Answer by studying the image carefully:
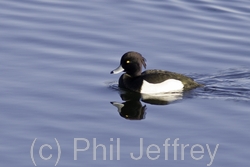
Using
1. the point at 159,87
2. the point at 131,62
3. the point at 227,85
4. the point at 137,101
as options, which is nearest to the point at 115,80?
the point at 131,62

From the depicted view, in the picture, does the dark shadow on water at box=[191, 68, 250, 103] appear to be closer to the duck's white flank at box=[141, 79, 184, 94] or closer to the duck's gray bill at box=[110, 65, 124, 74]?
the duck's white flank at box=[141, 79, 184, 94]

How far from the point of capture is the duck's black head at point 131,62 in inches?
551

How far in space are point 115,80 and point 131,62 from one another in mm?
532

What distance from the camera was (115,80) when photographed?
14.4 meters

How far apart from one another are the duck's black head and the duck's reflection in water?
465 mm

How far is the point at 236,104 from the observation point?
12.8 metres

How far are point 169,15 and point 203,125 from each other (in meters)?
6.75

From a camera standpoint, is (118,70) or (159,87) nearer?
(159,87)

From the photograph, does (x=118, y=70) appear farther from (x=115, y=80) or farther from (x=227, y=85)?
(x=227, y=85)

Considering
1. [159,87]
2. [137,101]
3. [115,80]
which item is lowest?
[137,101]

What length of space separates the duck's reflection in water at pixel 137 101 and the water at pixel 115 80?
0.07 meters

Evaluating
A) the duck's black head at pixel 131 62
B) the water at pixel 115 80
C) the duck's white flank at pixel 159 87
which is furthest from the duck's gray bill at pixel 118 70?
the duck's white flank at pixel 159 87

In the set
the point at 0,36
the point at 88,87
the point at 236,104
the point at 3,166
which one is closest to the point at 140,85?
the point at 88,87

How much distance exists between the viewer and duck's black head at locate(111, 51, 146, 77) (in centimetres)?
1398
